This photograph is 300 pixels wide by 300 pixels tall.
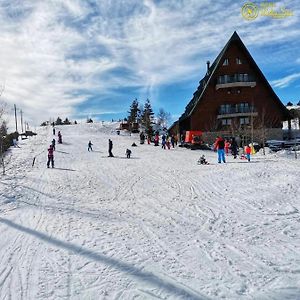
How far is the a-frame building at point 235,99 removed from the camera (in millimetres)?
45688

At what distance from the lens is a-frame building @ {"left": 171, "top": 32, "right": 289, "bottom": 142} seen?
1799 inches

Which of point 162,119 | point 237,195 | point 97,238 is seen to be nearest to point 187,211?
point 237,195

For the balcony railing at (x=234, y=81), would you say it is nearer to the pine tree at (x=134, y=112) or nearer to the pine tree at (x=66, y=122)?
the pine tree at (x=134, y=112)

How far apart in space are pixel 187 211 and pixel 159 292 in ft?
16.5

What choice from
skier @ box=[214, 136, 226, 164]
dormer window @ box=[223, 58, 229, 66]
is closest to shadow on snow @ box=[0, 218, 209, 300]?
skier @ box=[214, 136, 226, 164]

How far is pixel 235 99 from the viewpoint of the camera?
4681 centimetres

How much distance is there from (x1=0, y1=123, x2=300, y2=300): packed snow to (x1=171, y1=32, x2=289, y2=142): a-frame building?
31.6 metres

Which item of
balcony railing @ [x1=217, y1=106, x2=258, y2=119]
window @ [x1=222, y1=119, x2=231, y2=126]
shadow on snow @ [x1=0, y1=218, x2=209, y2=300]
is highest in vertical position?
balcony railing @ [x1=217, y1=106, x2=258, y2=119]

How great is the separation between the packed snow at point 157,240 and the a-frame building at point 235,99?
3160 centimetres

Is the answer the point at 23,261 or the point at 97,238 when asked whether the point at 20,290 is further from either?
the point at 97,238

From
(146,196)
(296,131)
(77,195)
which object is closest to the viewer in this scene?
(146,196)

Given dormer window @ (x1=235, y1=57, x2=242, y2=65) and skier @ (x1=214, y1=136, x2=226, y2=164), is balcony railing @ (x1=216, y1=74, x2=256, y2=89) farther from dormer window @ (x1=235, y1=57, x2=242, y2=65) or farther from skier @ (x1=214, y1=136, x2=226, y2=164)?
skier @ (x1=214, y1=136, x2=226, y2=164)

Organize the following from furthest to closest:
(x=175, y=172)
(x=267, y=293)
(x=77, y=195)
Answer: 1. (x=175, y=172)
2. (x=77, y=195)
3. (x=267, y=293)

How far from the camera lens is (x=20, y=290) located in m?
5.49
